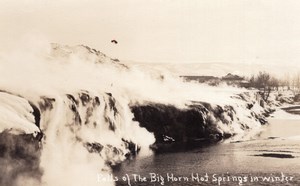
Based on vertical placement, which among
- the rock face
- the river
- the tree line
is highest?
the tree line

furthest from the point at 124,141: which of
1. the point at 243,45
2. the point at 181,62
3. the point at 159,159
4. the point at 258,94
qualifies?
the point at 258,94

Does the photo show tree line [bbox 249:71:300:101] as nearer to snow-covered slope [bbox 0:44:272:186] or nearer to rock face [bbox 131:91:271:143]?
snow-covered slope [bbox 0:44:272:186]

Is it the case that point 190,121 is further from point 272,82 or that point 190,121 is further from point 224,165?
point 224,165

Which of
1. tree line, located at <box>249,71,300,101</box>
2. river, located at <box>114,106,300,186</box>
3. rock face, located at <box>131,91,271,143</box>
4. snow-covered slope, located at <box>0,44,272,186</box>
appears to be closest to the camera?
snow-covered slope, located at <box>0,44,272,186</box>

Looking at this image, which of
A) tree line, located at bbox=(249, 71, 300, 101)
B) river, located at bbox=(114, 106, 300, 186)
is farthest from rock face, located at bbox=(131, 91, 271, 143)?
river, located at bbox=(114, 106, 300, 186)

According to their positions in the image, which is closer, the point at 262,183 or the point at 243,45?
the point at 262,183

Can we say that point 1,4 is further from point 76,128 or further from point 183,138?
point 183,138
